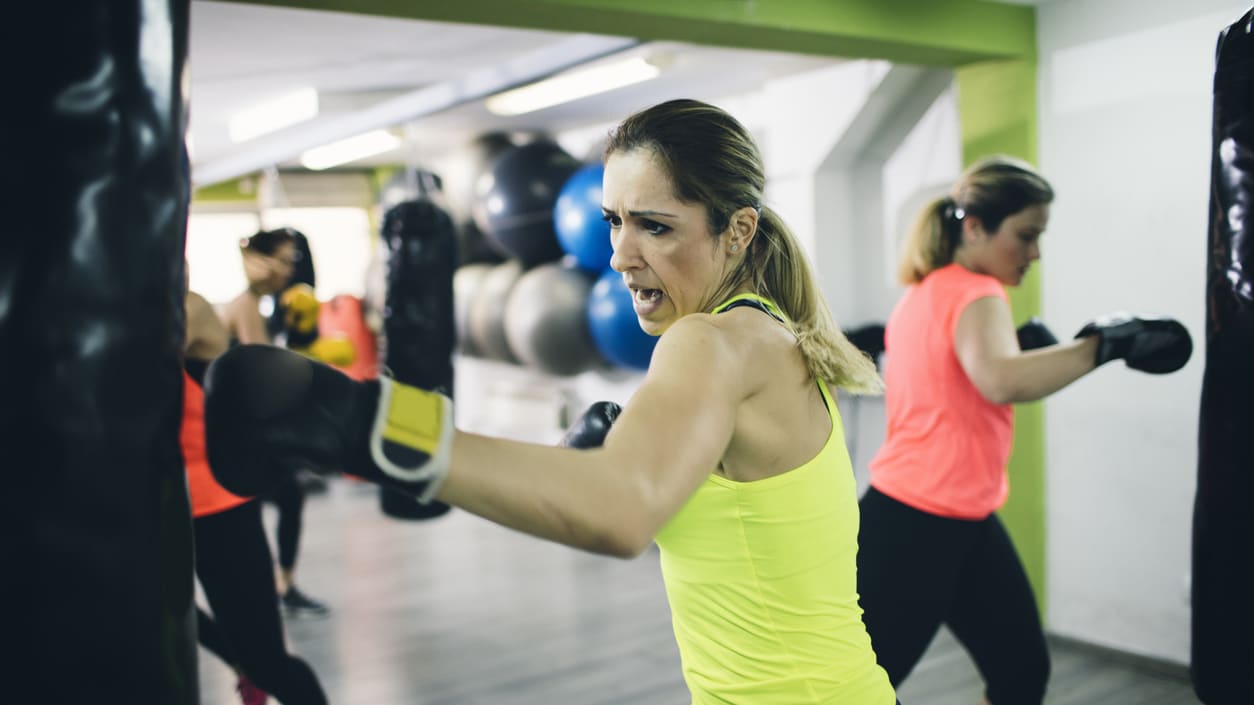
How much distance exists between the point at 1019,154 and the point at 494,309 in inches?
117

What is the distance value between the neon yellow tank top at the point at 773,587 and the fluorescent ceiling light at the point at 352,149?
5282 millimetres

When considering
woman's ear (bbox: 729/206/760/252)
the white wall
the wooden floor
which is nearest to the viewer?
woman's ear (bbox: 729/206/760/252)

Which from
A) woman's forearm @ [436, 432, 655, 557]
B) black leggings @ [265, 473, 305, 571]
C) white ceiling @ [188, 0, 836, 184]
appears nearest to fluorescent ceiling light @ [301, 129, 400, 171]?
white ceiling @ [188, 0, 836, 184]

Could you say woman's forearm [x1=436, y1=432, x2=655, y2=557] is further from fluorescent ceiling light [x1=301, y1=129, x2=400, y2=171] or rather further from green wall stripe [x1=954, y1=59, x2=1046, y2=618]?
fluorescent ceiling light [x1=301, y1=129, x2=400, y2=171]

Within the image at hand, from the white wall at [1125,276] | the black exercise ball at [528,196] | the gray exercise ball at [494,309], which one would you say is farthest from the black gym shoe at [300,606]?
the white wall at [1125,276]

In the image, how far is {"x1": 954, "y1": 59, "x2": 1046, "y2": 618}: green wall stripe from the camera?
3.12 metres

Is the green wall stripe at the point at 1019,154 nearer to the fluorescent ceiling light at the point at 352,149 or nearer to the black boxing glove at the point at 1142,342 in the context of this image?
the black boxing glove at the point at 1142,342

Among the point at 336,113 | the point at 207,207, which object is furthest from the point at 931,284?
the point at 207,207

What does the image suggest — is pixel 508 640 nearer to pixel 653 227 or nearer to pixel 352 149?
pixel 653 227

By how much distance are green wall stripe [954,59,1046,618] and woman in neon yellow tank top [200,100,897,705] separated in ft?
7.27

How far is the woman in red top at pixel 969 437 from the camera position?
189 cm

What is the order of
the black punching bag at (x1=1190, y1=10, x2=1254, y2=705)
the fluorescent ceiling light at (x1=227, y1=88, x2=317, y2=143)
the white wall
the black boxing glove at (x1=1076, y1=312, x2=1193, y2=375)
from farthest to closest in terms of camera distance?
the fluorescent ceiling light at (x1=227, y1=88, x2=317, y2=143) < the white wall < the black boxing glove at (x1=1076, y1=312, x2=1193, y2=375) < the black punching bag at (x1=1190, y1=10, x2=1254, y2=705)

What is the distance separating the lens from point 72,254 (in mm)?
703

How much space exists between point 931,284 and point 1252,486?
801 mm
